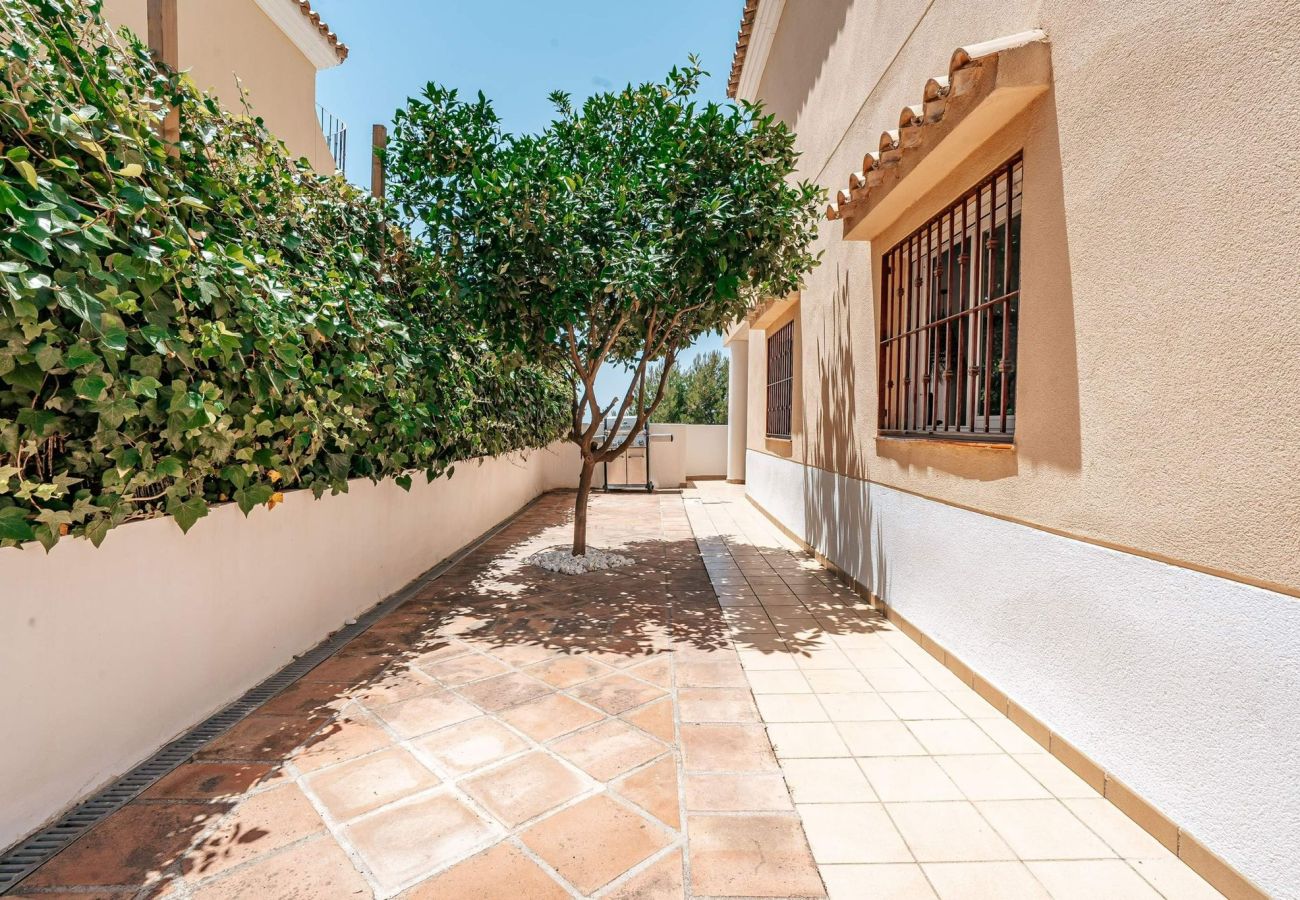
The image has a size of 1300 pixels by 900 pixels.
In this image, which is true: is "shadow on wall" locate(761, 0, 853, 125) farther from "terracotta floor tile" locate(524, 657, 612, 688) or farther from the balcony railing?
the balcony railing

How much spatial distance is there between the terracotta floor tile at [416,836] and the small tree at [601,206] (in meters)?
3.85

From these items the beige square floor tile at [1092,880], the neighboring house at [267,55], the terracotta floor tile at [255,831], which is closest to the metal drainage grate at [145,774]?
the terracotta floor tile at [255,831]

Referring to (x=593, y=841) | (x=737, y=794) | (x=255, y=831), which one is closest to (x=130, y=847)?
(x=255, y=831)

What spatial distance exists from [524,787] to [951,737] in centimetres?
212

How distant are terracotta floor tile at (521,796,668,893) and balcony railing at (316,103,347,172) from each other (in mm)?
12497

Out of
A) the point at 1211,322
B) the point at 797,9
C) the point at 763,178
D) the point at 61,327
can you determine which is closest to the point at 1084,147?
the point at 1211,322

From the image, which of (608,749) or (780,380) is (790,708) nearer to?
(608,749)

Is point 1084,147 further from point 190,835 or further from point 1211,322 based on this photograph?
point 190,835

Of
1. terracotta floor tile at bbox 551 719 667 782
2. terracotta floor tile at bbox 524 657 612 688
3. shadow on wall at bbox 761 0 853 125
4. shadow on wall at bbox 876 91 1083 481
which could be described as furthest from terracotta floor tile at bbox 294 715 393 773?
shadow on wall at bbox 761 0 853 125

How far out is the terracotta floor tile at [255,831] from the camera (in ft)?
6.97

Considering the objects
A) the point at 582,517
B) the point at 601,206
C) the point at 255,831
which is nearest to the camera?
the point at 255,831

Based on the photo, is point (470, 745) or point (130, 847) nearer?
point (130, 847)

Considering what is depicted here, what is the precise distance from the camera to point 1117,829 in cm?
233

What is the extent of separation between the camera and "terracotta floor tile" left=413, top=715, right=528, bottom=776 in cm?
278
